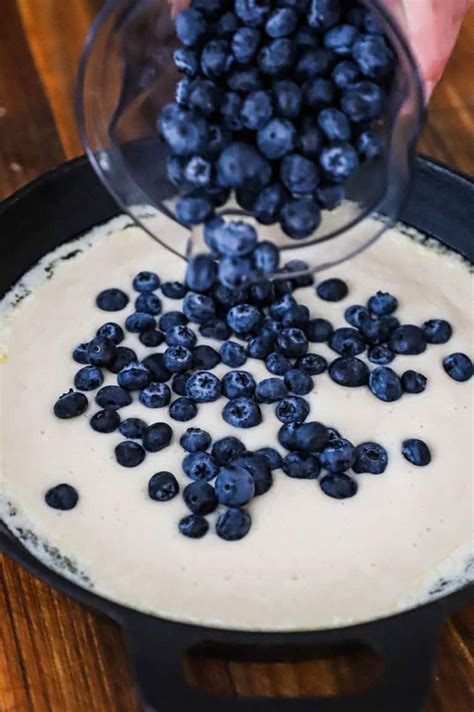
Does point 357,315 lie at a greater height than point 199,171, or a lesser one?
lesser

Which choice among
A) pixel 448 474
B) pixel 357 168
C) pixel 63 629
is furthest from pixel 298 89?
pixel 63 629

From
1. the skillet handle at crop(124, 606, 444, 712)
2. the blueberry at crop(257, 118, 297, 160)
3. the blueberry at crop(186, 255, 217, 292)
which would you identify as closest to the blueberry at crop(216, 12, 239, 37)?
the blueberry at crop(257, 118, 297, 160)

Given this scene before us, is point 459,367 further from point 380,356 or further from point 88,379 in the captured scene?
point 88,379

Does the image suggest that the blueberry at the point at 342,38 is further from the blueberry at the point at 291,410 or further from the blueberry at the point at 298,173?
the blueberry at the point at 291,410

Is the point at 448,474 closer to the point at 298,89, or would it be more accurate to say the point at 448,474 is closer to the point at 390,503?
the point at 390,503

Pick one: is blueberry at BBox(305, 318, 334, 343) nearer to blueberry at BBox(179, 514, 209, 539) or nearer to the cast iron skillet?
blueberry at BBox(179, 514, 209, 539)

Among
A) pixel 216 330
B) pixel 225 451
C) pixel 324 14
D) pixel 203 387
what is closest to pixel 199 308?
pixel 216 330

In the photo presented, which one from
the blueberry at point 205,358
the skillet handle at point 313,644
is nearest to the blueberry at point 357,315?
the blueberry at point 205,358
